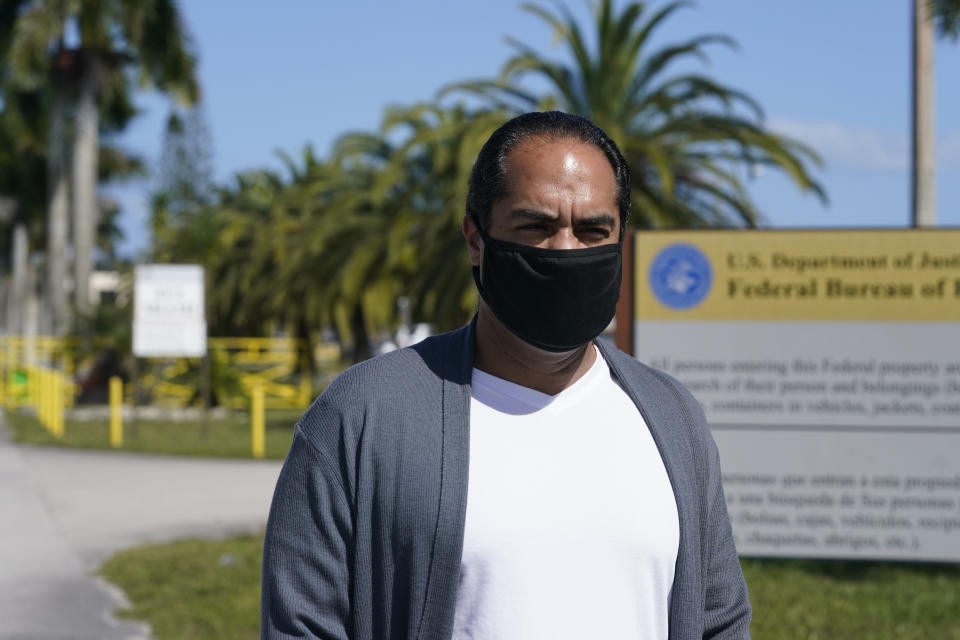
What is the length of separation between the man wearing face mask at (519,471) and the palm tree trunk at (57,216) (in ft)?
99.1

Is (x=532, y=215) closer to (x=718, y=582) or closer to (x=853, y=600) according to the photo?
(x=718, y=582)

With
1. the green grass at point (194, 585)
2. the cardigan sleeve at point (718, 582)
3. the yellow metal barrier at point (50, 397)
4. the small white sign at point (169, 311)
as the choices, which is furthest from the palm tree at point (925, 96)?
the yellow metal barrier at point (50, 397)

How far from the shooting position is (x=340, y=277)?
24.7 meters

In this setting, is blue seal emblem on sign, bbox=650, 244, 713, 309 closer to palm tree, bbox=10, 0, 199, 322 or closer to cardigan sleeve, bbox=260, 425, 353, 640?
cardigan sleeve, bbox=260, 425, 353, 640

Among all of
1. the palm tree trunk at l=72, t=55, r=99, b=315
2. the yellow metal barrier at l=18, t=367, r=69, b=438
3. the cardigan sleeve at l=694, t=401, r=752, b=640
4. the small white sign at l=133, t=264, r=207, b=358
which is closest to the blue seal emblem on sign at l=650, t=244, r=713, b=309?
the cardigan sleeve at l=694, t=401, r=752, b=640

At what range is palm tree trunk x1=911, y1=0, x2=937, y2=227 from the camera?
33.3 ft

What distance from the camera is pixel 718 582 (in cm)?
233

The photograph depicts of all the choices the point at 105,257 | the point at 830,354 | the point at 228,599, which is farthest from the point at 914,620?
the point at 105,257

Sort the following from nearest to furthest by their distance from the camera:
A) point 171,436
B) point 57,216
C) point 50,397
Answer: point 171,436
point 50,397
point 57,216

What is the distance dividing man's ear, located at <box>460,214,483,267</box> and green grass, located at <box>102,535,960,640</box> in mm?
5223

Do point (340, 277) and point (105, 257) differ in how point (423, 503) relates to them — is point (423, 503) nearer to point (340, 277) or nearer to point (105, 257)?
point (340, 277)

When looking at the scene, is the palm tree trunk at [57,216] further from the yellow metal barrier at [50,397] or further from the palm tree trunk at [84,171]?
the yellow metal barrier at [50,397]

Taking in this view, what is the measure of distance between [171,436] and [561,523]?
20.1m

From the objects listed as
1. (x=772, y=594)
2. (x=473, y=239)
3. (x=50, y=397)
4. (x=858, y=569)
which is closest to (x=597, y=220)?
(x=473, y=239)
